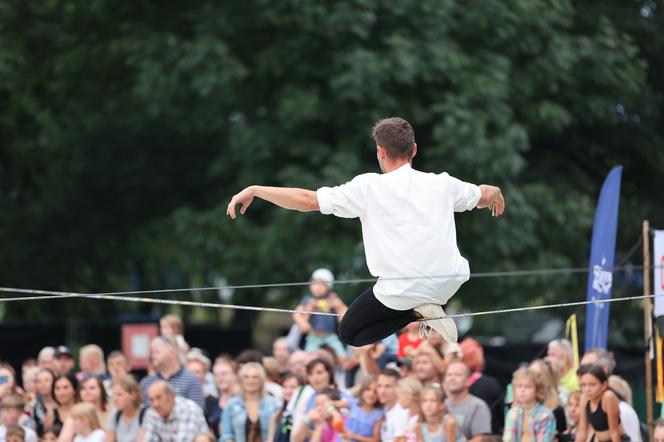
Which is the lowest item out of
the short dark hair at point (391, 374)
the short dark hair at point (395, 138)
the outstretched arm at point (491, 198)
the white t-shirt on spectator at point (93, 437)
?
the white t-shirt on spectator at point (93, 437)

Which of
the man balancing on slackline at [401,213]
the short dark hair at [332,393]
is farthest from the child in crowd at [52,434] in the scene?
the man balancing on slackline at [401,213]

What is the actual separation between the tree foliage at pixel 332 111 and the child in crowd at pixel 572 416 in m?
6.80

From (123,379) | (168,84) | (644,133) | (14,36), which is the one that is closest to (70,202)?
(14,36)

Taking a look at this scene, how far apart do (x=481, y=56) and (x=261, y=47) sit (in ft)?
9.94

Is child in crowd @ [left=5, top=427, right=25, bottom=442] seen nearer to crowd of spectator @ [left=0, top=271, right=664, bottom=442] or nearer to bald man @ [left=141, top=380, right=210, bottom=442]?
crowd of spectator @ [left=0, top=271, right=664, bottom=442]

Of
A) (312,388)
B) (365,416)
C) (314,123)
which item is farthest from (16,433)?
(314,123)

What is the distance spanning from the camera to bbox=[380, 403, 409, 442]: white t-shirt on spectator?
9.00 meters

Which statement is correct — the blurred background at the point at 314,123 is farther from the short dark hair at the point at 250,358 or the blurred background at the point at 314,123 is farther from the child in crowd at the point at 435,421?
the child in crowd at the point at 435,421

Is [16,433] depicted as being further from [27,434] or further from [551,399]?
[551,399]

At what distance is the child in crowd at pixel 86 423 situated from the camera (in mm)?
9570

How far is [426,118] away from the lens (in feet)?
53.3

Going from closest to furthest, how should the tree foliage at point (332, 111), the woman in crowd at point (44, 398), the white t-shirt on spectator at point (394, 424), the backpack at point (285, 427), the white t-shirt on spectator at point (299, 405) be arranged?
the white t-shirt on spectator at point (394, 424) → the white t-shirt on spectator at point (299, 405) → the backpack at point (285, 427) → the woman in crowd at point (44, 398) → the tree foliage at point (332, 111)

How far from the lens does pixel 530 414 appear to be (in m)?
8.66

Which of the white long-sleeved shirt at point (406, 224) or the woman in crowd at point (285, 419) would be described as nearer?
the white long-sleeved shirt at point (406, 224)
